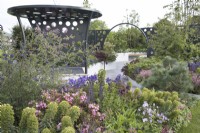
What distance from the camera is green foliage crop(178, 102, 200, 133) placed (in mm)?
3736

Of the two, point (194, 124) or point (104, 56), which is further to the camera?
point (104, 56)

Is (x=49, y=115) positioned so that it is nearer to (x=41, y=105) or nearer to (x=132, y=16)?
(x=41, y=105)

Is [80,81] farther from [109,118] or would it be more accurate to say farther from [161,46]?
[161,46]

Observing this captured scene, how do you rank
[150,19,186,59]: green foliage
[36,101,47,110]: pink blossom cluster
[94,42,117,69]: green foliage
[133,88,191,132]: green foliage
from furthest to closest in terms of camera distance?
[94,42,117,69]: green foliage, [150,19,186,59]: green foliage, [133,88,191,132]: green foliage, [36,101,47,110]: pink blossom cluster

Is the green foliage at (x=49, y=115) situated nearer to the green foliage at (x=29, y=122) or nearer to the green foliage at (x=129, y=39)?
the green foliage at (x=29, y=122)

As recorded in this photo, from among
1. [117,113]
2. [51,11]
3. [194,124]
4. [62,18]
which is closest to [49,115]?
[117,113]

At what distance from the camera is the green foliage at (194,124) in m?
3.74

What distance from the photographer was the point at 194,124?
4023mm

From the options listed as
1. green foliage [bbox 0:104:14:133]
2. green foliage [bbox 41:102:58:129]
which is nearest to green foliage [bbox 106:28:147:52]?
green foliage [bbox 41:102:58:129]

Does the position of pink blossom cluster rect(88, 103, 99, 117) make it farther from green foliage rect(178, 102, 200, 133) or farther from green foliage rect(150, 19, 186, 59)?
green foliage rect(150, 19, 186, 59)

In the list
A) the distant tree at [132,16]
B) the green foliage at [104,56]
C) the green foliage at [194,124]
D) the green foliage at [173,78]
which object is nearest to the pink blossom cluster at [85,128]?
the green foliage at [194,124]

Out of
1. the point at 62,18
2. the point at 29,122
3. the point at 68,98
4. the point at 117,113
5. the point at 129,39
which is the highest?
the point at 62,18

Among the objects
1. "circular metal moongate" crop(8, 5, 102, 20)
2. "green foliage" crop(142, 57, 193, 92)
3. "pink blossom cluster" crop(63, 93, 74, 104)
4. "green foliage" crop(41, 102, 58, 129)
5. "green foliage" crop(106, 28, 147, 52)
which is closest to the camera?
"green foliage" crop(41, 102, 58, 129)

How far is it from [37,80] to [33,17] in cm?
587
